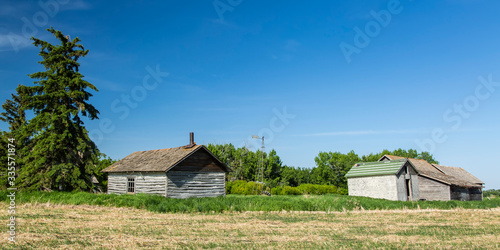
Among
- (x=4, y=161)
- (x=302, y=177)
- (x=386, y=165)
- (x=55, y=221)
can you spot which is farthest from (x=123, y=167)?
(x=302, y=177)

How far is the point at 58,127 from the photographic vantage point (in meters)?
29.0

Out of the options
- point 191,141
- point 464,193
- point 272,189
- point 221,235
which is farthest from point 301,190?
point 221,235

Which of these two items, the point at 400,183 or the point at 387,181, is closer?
the point at 400,183

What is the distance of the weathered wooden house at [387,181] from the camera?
38.4 meters

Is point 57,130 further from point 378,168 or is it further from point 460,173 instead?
point 460,173

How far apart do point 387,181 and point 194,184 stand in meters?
21.8

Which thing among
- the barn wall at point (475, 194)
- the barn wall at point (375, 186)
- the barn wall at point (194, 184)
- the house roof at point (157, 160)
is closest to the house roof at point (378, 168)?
the barn wall at point (375, 186)

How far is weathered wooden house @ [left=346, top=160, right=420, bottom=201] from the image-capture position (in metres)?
38.4

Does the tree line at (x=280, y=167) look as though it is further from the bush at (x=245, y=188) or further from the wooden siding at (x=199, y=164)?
the wooden siding at (x=199, y=164)

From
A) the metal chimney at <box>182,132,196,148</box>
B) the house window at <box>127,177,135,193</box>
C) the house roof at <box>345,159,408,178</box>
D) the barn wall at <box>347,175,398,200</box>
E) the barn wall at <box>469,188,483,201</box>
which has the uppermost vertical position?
the metal chimney at <box>182,132,196,148</box>

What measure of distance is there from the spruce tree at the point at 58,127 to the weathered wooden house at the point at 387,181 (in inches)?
1122

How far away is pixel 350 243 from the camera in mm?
10781

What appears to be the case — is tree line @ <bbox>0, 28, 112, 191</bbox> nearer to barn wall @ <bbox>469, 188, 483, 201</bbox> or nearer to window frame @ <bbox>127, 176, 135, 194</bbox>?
window frame @ <bbox>127, 176, 135, 194</bbox>

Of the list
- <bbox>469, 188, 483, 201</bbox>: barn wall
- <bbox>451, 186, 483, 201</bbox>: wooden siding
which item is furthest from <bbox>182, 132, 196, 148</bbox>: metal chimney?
<bbox>469, 188, 483, 201</bbox>: barn wall
